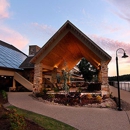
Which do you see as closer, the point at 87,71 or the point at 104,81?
the point at 104,81

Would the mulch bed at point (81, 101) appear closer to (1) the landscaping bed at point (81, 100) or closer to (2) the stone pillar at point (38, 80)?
(1) the landscaping bed at point (81, 100)

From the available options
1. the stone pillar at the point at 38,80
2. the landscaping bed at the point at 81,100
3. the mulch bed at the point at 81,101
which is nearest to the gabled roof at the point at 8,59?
the stone pillar at the point at 38,80

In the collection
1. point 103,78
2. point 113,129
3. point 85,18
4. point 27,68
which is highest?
point 85,18

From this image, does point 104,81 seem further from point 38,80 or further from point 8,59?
point 8,59

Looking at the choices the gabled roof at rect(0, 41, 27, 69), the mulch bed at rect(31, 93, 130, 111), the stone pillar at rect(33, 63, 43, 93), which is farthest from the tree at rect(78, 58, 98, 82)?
the mulch bed at rect(31, 93, 130, 111)

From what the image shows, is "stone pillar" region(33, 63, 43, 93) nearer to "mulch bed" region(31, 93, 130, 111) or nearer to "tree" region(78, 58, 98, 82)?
"mulch bed" region(31, 93, 130, 111)

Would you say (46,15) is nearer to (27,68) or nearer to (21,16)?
(21,16)

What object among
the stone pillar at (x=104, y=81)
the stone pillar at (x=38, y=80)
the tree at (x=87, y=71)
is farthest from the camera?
the tree at (x=87, y=71)

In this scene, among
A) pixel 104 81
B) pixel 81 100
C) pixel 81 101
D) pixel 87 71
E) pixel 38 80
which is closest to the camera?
pixel 81 101

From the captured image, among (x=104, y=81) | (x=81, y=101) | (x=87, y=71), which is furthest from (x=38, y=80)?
(x=87, y=71)

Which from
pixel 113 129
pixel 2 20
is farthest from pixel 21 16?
pixel 113 129

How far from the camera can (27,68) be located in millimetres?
19312

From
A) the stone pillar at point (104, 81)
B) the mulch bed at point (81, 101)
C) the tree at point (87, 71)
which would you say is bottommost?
the mulch bed at point (81, 101)

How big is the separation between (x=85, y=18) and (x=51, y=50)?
4.86 m
